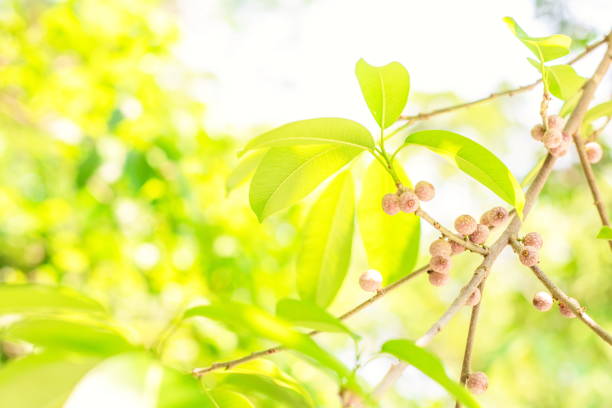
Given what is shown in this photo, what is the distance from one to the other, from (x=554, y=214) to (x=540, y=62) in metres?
2.28

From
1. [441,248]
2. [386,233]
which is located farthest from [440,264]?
[386,233]

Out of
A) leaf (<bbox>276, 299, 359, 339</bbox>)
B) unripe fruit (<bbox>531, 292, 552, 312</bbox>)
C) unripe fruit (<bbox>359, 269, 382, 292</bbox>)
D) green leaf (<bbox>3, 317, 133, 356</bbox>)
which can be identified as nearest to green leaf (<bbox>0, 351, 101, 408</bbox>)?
green leaf (<bbox>3, 317, 133, 356</bbox>)

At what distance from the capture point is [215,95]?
1664 mm

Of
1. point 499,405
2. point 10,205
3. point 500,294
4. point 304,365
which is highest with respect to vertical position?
point 10,205

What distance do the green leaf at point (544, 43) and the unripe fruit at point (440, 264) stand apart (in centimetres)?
20

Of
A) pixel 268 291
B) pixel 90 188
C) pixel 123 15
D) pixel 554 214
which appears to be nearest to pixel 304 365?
pixel 268 291

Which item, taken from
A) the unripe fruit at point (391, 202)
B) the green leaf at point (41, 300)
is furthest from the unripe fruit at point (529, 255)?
the green leaf at point (41, 300)

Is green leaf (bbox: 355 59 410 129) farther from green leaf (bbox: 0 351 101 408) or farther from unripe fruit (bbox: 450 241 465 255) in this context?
green leaf (bbox: 0 351 101 408)

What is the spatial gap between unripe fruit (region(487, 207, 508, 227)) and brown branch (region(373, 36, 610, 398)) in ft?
0.08

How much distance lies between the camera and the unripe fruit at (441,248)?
0.48m

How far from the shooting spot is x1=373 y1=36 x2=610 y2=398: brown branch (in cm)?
34

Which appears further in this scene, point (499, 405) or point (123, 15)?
point (499, 405)

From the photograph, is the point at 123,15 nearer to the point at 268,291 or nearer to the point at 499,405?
the point at 268,291

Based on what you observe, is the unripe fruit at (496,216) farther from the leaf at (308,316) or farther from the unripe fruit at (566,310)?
the leaf at (308,316)
